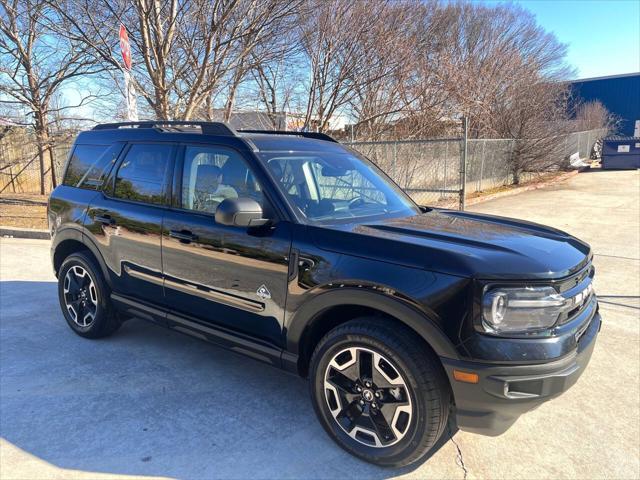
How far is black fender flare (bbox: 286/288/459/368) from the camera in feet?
7.96

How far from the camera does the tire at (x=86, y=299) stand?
4285mm

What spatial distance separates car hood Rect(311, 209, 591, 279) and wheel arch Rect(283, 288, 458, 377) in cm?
23

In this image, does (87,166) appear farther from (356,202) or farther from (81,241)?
(356,202)

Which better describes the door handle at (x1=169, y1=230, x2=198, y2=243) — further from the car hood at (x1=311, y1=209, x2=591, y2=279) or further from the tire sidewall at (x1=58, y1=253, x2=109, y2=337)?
the tire sidewall at (x1=58, y1=253, x2=109, y2=337)

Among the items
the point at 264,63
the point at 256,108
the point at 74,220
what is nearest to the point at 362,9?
the point at 264,63

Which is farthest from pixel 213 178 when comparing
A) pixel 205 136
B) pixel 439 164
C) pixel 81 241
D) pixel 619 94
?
pixel 619 94

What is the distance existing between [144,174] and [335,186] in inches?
62.3

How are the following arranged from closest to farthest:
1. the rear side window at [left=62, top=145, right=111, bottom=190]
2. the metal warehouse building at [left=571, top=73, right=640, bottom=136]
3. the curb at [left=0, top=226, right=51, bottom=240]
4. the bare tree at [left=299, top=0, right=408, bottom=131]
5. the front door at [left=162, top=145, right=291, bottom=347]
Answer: the front door at [left=162, top=145, right=291, bottom=347], the rear side window at [left=62, top=145, right=111, bottom=190], the curb at [left=0, top=226, right=51, bottom=240], the bare tree at [left=299, top=0, right=408, bottom=131], the metal warehouse building at [left=571, top=73, right=640, bottom=136]

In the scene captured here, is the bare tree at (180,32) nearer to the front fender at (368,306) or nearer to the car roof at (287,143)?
the car roof at (287,143)

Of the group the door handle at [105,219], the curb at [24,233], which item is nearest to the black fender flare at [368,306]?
the door handle at [105,219]

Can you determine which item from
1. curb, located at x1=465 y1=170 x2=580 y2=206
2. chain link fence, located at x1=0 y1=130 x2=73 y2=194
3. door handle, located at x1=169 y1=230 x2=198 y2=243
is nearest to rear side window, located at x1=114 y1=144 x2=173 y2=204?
door handle, located at x1=169 y1=230 x2=198 y2=243

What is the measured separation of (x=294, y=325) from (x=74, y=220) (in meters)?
2.66

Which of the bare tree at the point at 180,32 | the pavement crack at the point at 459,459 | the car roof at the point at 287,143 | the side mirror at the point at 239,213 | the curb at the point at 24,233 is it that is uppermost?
the bare tree at the point at 180,32

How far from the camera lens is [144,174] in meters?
3.93
